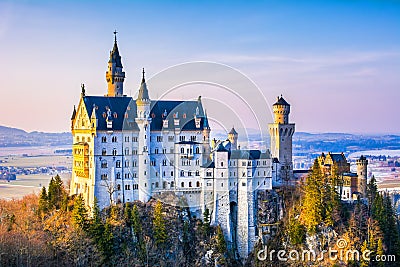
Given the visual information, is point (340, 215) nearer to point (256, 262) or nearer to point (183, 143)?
point (256, 262)

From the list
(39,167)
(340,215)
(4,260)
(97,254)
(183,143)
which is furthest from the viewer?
(39,167)

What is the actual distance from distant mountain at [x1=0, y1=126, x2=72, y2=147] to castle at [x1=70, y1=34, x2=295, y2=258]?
79.1 meters

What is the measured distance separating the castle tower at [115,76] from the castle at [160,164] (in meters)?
7.82

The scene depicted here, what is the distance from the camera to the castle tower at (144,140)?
2795 inches

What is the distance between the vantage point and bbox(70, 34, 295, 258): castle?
69875 mm

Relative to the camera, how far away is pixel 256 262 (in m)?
70.2

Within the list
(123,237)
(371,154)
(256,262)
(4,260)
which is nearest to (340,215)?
(256,262)

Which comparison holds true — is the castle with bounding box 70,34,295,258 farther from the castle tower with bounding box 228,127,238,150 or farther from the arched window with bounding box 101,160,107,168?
the castle tower with bounding box 228,127,238,150

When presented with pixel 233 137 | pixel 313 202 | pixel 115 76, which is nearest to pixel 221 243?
pixel 313 202

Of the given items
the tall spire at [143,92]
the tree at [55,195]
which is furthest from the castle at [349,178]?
the tree at [55,195]

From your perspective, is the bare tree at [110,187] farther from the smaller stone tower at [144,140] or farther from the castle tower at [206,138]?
the castle tower at [206,138]

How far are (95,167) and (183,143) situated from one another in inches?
461

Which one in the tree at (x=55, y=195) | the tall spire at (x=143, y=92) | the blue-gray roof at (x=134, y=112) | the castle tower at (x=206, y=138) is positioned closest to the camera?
the blue-gray roof at (x=134, y=112)

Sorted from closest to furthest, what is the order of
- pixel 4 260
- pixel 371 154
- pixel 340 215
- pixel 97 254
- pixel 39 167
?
pixel 4 260 < pixel 97 254 < pixel 340 215 < pixel 39 167 < pixel 371 154
